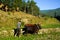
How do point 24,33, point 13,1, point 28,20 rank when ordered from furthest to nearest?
point 13,1
point 28,20
point 24,33

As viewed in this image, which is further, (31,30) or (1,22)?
(1,22)

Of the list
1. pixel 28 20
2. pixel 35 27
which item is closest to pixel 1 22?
pixel 28 20

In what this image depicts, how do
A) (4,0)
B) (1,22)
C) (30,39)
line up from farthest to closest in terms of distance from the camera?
1. (4,0)
2. (1,22)
3. (30,39)

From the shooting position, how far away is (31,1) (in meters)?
106

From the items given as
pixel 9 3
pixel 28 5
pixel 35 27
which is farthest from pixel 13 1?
pixel 35 27

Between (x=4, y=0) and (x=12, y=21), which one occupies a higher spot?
(x=4, y=0)

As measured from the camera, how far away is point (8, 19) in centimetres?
5056

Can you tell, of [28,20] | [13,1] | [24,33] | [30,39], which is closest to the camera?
[30,39]

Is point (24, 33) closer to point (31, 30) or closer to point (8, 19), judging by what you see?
point (31, 30)

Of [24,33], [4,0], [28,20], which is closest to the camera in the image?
[24,33]

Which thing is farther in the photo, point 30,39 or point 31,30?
point 31,30

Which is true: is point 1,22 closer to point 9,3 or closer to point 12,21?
point 12,21

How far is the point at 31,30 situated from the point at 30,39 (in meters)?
7.90

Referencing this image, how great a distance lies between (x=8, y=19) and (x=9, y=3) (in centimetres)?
1956
